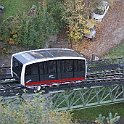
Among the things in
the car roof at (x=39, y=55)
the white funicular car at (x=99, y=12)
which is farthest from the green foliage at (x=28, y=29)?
the car roof at (x=39, y=55)

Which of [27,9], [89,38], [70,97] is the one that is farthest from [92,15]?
[70,97]

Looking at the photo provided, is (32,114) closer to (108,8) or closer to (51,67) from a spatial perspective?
(51,67)

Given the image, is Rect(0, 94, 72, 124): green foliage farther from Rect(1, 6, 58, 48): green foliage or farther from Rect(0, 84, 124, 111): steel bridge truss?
Rect(1, 6, 58, 48): green foliage

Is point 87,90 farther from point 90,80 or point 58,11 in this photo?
point 58,11

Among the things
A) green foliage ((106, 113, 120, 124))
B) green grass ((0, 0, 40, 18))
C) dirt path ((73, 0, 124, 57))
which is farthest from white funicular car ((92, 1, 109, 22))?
green foliage ((106, 113, 120, 124))

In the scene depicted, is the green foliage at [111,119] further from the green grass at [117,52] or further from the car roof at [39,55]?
the green grass at [117,52]

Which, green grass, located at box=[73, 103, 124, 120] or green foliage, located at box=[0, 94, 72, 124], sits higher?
green foliage, located at box=[0, 94, 72, 124]

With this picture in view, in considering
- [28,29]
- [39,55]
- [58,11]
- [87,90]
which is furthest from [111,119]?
[58,11]
